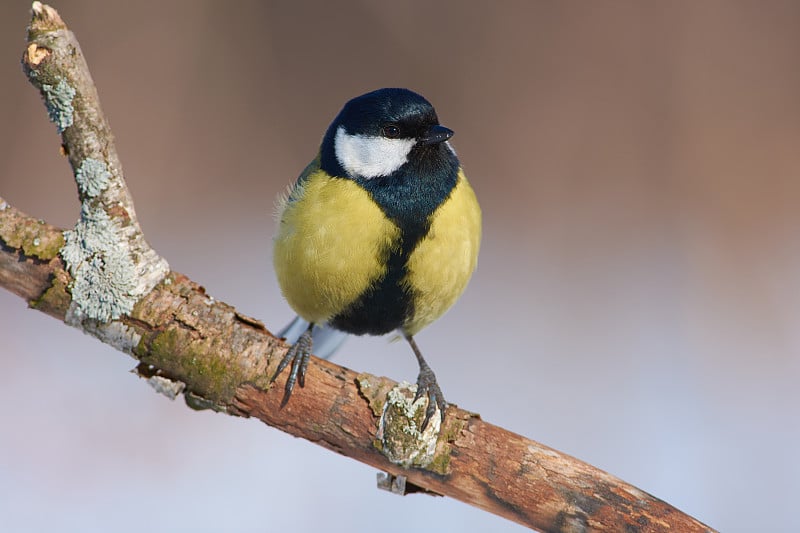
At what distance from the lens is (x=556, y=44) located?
178cm

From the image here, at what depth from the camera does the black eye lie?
1.14 m

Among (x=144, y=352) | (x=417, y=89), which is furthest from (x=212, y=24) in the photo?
(x=144, y=352)

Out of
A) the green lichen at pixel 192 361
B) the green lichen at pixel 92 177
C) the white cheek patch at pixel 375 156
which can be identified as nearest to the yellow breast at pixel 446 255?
the white cheek patch at pixel 375 156

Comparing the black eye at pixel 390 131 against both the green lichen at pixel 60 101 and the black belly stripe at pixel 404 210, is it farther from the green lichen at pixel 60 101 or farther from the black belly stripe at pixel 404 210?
the green lichen at pixel 60 101

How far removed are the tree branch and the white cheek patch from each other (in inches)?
12.0

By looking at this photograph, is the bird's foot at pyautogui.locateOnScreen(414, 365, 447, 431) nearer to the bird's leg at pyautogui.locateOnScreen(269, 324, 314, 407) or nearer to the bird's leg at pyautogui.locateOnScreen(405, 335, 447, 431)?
the bird's leg at pyautogui.locateOnScreen(405, 335, 447, 431)

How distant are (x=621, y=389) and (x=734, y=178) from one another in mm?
598

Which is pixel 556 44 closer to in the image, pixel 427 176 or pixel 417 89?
pixel 417 89

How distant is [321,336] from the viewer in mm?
1368

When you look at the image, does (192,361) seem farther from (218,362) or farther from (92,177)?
(92,177)

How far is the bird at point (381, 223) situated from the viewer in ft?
3.63

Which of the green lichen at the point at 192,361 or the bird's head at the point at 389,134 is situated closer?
the green lichen at the point at 192,361

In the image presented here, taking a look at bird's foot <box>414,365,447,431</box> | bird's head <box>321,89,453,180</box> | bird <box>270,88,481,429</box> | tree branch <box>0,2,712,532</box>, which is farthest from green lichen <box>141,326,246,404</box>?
bird's head <box>321,89,453,180</box>

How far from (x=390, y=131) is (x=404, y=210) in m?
0.13
